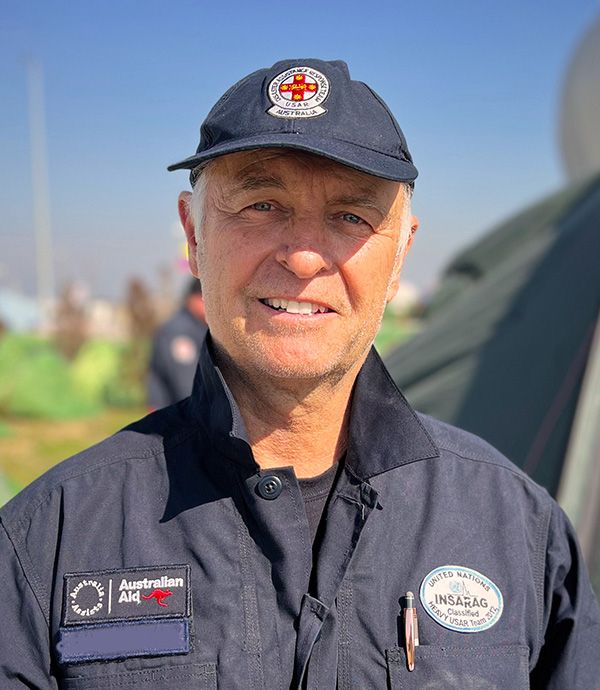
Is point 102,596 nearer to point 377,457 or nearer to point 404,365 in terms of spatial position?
point 377,457

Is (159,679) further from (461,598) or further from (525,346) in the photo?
(525,346)

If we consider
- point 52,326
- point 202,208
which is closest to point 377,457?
point 202,208

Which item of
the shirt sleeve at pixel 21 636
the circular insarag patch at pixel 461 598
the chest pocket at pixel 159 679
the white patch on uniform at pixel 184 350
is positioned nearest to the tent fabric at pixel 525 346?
the white patch on uniform at pixel 184 350

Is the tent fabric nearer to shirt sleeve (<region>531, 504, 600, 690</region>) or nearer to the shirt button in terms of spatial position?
shirt sleeve (<region>531, 504, 600, 690</region>)

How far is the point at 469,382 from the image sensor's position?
3.55 meters

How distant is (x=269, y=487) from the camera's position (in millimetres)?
1305

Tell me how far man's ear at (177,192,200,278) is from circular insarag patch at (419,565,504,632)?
2.19 feet

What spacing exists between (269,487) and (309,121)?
577 mm

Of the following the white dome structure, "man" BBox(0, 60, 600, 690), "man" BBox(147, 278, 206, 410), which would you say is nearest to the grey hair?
"man" BBox(0, 60, 600, 690)

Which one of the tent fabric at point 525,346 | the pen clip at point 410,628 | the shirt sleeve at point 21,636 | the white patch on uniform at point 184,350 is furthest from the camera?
the white patch on uniform at point 184,350

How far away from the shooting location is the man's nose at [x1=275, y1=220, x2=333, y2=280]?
4.22ft

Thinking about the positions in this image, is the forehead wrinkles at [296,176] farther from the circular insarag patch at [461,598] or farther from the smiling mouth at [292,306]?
the circular insarag patch at [461,598]

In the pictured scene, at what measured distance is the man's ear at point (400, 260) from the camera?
1466 millimetres

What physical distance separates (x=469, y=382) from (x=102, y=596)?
2.53 m
